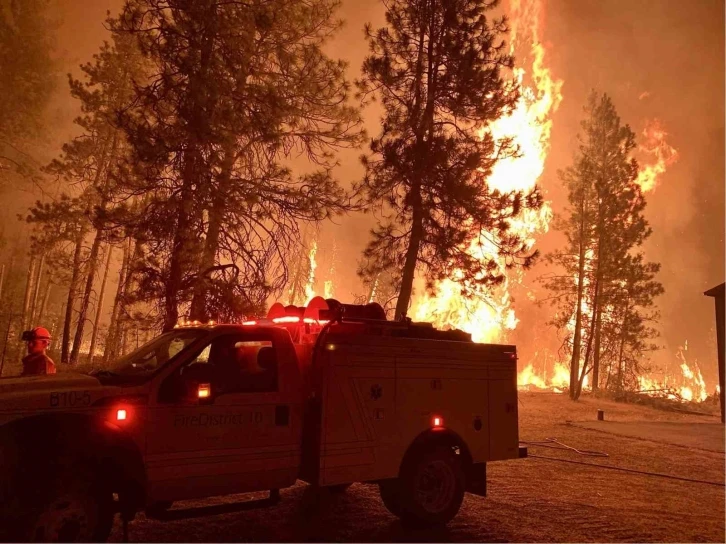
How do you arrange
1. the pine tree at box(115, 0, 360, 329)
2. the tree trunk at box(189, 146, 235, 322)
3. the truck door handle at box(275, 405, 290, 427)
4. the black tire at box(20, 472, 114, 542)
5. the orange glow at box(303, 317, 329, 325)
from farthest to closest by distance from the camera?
the tree trunk at box(189, 146, 235, 322) < the pine tree at box(115, 0, 360, 329) < the orange glow at box(303, 317, 329, 325) < the truck door handle at box(275, 405, 290, 427) < the black tire at box(20, 472, 114, 542)

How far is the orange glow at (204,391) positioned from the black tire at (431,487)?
2.53 m

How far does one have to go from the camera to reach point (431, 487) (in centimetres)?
609

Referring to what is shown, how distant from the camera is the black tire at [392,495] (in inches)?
228

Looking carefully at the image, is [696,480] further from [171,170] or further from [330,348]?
[171,170]

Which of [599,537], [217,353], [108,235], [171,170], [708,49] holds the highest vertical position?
[708,49]

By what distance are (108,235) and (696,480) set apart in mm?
12828

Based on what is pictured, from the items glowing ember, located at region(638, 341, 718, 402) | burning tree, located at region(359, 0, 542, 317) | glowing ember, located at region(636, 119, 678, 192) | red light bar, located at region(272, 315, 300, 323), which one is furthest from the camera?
glowing ember, located at region(638, 341, 718, 402)

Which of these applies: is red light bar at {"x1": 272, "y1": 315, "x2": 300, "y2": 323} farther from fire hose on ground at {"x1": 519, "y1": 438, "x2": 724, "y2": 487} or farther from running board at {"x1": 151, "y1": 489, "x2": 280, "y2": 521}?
fire hose on ground at {"x1": 519, "y1": 438, "x2": 724, "y2": 487}

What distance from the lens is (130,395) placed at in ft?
14.5

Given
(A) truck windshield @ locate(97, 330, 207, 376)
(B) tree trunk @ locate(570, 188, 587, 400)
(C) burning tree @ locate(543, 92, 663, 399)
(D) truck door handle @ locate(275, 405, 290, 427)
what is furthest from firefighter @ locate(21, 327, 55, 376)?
(B) tree trunk @ locate(570, 188, 587, 400)

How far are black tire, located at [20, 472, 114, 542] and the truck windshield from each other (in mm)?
1041

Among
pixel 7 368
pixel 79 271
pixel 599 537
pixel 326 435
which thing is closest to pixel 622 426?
pixel 599 537

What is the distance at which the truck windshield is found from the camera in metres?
4.96

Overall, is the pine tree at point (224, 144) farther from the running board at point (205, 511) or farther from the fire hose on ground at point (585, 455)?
the fire hose on ground at point (585, 455)
